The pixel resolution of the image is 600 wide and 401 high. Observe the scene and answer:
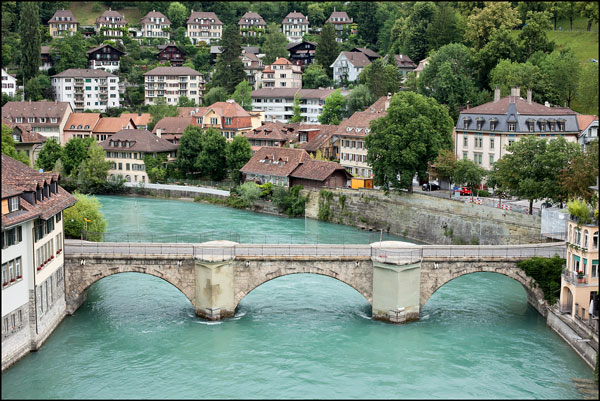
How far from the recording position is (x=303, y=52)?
133 meters

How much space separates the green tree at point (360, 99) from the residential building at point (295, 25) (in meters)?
57.0

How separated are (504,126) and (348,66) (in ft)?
176

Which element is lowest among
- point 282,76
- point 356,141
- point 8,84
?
point 356,141

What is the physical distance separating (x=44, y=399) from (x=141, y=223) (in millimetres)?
34584

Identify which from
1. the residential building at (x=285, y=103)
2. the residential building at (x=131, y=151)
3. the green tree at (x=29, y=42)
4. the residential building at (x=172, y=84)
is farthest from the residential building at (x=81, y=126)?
the green tree at (x=29, y=42)

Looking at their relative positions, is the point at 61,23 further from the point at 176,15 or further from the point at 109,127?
the point at 109,127

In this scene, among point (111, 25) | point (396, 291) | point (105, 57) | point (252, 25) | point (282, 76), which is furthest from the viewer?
point (252, 25)

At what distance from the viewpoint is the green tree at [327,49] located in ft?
394

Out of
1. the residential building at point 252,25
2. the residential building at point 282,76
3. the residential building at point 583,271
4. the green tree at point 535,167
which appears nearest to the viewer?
the residential building at point 583,271

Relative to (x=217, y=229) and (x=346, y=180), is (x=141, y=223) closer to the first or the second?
(x=217, y=229)

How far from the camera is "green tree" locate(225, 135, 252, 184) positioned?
265 feet

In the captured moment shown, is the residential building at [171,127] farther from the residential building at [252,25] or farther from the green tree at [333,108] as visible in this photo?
the residential building at [252,25]

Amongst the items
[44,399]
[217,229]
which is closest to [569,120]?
[217,229]

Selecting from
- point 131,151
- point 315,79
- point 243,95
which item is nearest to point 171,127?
point 131,151
